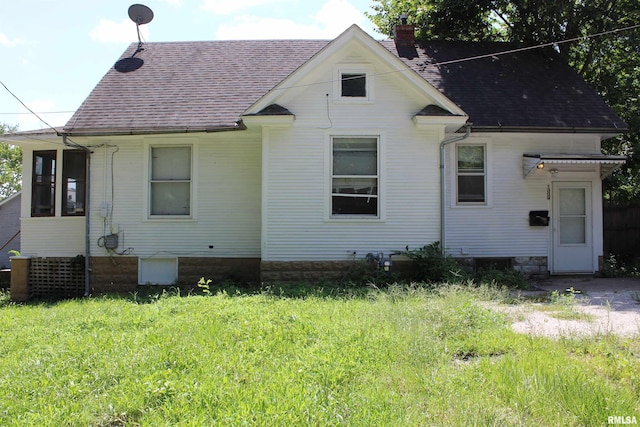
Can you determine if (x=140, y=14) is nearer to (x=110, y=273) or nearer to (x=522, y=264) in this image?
(x=110, y=273)

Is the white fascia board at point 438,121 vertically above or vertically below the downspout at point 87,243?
above

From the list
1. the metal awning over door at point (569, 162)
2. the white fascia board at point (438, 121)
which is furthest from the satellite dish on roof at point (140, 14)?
the metal awning over door at point (569, 162)

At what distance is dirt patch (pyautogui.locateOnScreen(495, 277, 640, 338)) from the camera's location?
5.21 metres

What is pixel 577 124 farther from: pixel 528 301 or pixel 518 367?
pixel 518 367

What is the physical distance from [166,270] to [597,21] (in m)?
13.6

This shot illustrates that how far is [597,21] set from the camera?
494 inches

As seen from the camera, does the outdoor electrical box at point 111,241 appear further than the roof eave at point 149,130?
Yes

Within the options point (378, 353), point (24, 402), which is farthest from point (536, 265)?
point (24, 402)

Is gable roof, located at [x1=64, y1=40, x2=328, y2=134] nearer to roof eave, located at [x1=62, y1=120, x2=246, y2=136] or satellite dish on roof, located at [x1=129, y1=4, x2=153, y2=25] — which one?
roof eave, located at [x1=62, y1=120, x2=246, y2=136]

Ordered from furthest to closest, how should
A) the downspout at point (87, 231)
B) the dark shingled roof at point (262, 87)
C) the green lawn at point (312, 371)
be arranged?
1. the dark shingled roof at point (262, 87)
2. the downspout at point (87, 231)
3. the green lawn at point (312, 371)

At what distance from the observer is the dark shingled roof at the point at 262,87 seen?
10.0m

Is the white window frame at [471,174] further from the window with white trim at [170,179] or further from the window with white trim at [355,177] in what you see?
the window with white trim at [170,179]

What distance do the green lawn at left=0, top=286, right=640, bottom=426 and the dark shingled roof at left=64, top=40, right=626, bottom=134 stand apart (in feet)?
18.1

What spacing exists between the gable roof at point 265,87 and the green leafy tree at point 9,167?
113 feet
